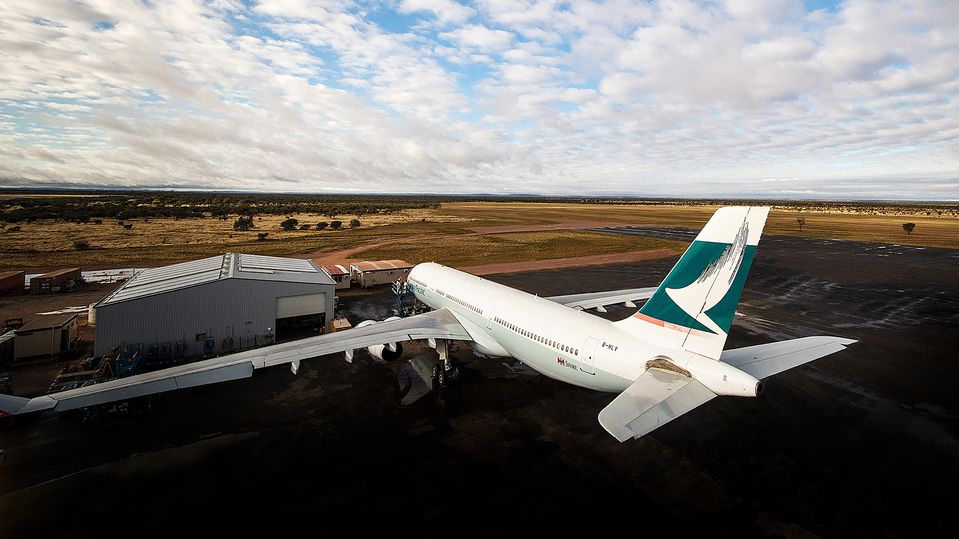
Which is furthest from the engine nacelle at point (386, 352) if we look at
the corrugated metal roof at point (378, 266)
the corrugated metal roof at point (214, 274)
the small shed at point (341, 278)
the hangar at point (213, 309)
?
the corrugated metal roof at point (378, 266)

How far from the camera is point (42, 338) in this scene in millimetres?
24859

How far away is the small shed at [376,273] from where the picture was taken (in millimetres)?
45781

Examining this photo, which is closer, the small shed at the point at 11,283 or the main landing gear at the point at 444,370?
the main landing gear at the point at 444,370

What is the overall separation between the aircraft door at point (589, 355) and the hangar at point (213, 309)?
2025 centimetres

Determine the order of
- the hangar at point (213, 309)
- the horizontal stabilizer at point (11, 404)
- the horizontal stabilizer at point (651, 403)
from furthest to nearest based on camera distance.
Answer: the hangar at point (213, 309) → the horizontal stabilizer at point (651, 403) → the horizontal stabilizer at point (11, 404)

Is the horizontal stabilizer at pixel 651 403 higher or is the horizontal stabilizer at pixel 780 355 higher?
the horizontal stabilizer at pixel 780 355

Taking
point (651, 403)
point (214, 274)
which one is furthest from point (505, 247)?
point (651, 403)

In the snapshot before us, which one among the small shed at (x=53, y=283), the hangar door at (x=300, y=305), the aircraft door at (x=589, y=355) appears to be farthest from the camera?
the small shed at (x=53, y=283)

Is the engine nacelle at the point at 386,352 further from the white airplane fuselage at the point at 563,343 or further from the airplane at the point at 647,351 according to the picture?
the white airplane fuselage at the point at 563,343

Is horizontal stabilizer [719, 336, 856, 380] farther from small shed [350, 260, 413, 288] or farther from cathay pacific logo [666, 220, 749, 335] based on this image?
small shed [350, 260, 413, 288]

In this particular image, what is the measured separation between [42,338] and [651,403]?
3297cm

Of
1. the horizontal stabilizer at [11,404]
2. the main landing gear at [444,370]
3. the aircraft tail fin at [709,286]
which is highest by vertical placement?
the aircraft tail fin at [709,286]

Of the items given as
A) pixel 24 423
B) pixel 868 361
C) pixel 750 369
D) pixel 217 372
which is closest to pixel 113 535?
pixel 217 372

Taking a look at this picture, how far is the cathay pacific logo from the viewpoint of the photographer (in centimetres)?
1398
